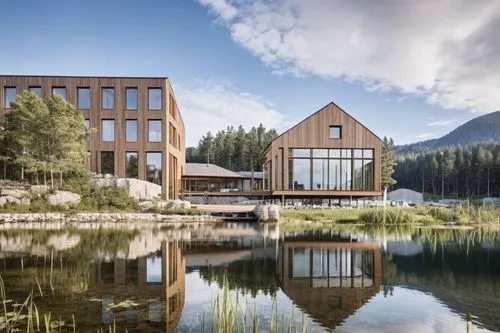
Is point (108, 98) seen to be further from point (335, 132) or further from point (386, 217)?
point (386, 217)

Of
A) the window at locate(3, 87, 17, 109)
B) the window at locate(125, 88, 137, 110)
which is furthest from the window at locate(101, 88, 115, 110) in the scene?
the window at locate(3, 87, 17, 109)

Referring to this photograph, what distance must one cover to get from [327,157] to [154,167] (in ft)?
54.0

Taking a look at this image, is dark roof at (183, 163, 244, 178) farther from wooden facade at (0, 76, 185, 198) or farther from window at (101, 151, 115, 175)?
window at (101, 151, 115, 175)

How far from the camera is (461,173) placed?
83625 mm

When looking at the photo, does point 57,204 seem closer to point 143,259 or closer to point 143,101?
point 143,101

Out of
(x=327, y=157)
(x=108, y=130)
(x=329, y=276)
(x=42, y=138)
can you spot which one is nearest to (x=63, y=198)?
(x=42, y=138)

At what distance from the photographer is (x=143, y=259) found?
12.4 metres

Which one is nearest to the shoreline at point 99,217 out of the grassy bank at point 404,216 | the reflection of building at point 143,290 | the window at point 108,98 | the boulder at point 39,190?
the boulder at point 39,190

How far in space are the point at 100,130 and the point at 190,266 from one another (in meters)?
28.9

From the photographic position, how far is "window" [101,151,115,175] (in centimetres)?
3709

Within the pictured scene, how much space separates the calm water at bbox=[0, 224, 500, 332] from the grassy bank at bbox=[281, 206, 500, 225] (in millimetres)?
7786

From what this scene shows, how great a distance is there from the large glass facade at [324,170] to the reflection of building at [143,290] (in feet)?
84.1

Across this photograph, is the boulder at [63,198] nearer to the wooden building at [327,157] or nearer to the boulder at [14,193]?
the boulder at [14,193]

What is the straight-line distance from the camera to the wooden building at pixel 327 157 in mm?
37531
